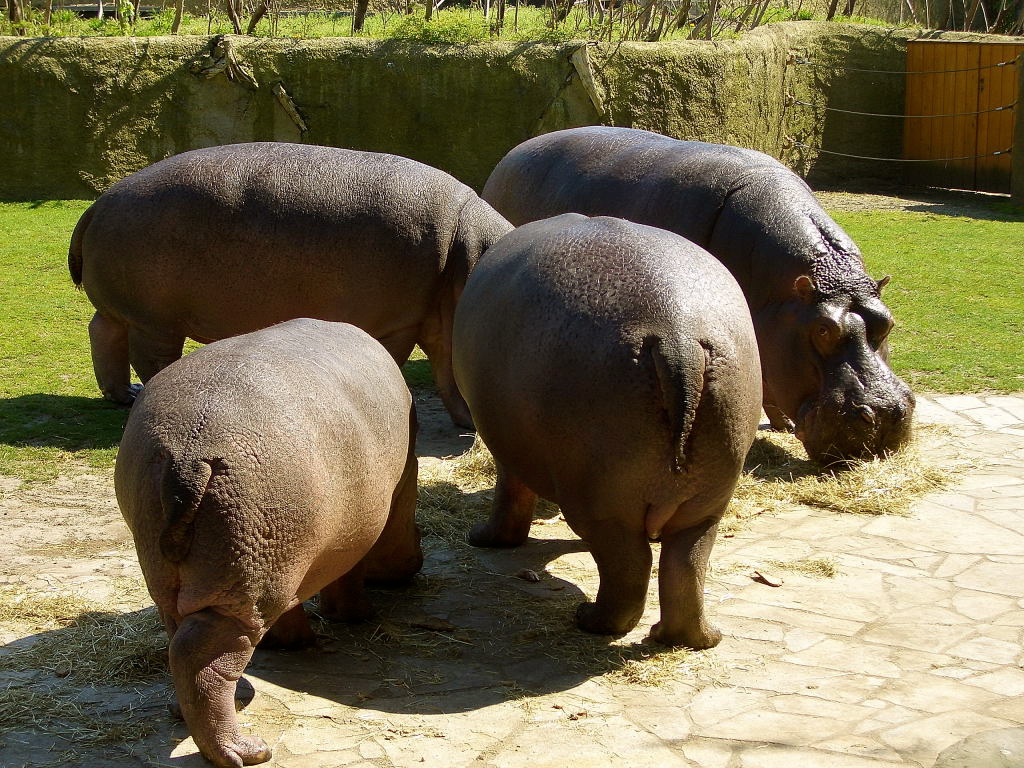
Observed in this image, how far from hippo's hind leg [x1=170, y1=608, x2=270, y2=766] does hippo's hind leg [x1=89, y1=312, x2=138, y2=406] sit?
167 inches

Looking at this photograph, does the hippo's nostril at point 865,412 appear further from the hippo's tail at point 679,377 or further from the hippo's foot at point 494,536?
the hippo's tail at point 679,377

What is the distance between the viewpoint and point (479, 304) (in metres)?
4.58

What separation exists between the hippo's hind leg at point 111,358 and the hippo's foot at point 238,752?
14.0 ft

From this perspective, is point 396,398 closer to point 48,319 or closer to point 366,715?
point 366,715

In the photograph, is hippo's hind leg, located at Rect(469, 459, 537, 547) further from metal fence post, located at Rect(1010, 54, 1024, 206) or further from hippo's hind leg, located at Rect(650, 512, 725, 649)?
metal fence post, located at Rect(1010, 54, 1024, 206)

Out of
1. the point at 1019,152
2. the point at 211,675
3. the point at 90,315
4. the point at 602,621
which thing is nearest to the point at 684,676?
the point at 602,621

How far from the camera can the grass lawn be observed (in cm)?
686

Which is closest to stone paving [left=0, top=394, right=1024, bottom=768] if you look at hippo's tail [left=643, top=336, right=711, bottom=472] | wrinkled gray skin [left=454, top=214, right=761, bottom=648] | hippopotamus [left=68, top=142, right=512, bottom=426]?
wrinkled gray skin [left=454, top=214, right=761, bottom=648]

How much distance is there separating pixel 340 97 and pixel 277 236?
22.2 ft

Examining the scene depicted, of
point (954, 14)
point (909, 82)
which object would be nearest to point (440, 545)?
point (909, 82)

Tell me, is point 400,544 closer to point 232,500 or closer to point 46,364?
point 232,500

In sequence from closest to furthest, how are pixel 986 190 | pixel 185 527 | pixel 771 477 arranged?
pixel 185 527 → pixel 771 477 → pixel 986 190

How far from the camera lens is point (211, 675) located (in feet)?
10.6

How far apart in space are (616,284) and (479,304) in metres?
0.75
